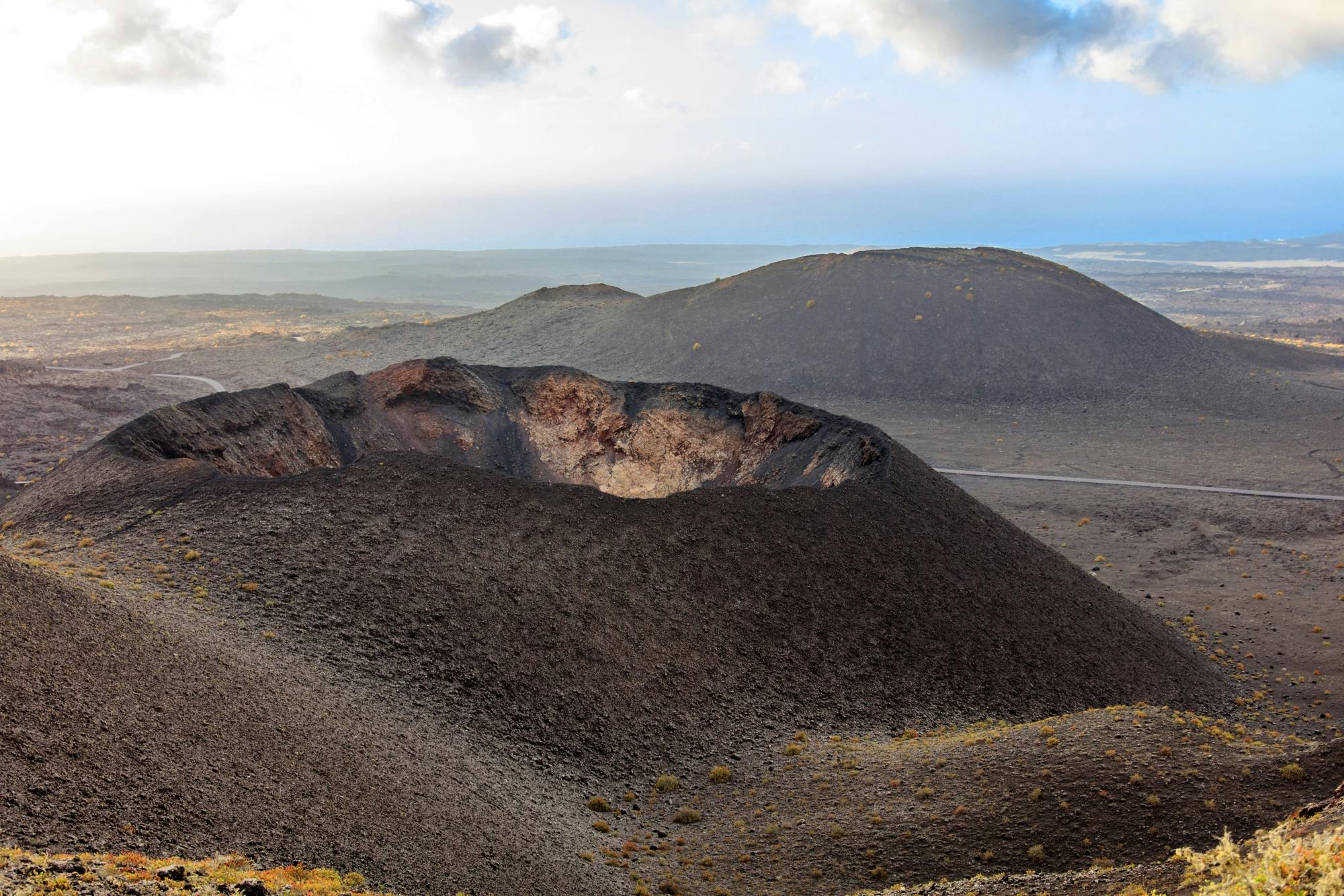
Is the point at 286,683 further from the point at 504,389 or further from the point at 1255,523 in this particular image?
the point at 1255,523

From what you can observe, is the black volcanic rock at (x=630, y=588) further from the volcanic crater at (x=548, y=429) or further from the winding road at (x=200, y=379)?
the winding road at (x=200, y=379)

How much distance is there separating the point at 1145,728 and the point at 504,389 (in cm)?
1985

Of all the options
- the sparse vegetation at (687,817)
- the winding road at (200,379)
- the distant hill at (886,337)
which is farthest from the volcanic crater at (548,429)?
the winding road at (200,379)

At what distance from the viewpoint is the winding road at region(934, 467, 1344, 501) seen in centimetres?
3098

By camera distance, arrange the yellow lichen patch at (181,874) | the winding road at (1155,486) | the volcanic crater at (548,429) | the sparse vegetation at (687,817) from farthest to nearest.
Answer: the winding road at (1155,486) < the volcanic crater at (548,429) < the sparse vegetation at (687,817) < the yellow lichen patch at (181,874)

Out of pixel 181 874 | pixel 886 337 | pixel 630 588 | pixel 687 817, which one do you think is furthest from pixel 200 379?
pixel 181 874

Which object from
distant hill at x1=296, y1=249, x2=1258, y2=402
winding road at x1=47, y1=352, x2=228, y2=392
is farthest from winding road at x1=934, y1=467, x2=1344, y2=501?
winding road at x1=47, y1=352, x2=228, y2=392

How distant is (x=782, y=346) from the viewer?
180 ft

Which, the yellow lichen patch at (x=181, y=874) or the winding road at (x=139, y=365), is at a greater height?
the winding road at (x=139, y=365)

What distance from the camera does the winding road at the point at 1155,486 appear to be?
31.0m

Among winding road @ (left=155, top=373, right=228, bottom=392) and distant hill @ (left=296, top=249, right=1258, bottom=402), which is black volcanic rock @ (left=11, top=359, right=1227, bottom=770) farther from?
winding road @ (left=155, top=373, right=228, bottom=392)

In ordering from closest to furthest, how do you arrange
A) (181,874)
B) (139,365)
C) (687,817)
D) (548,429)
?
(181,874) → (687,817) → (548,429) → (139,365)

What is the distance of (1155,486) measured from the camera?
108 ft

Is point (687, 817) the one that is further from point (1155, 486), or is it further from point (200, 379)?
point (200, 379)
